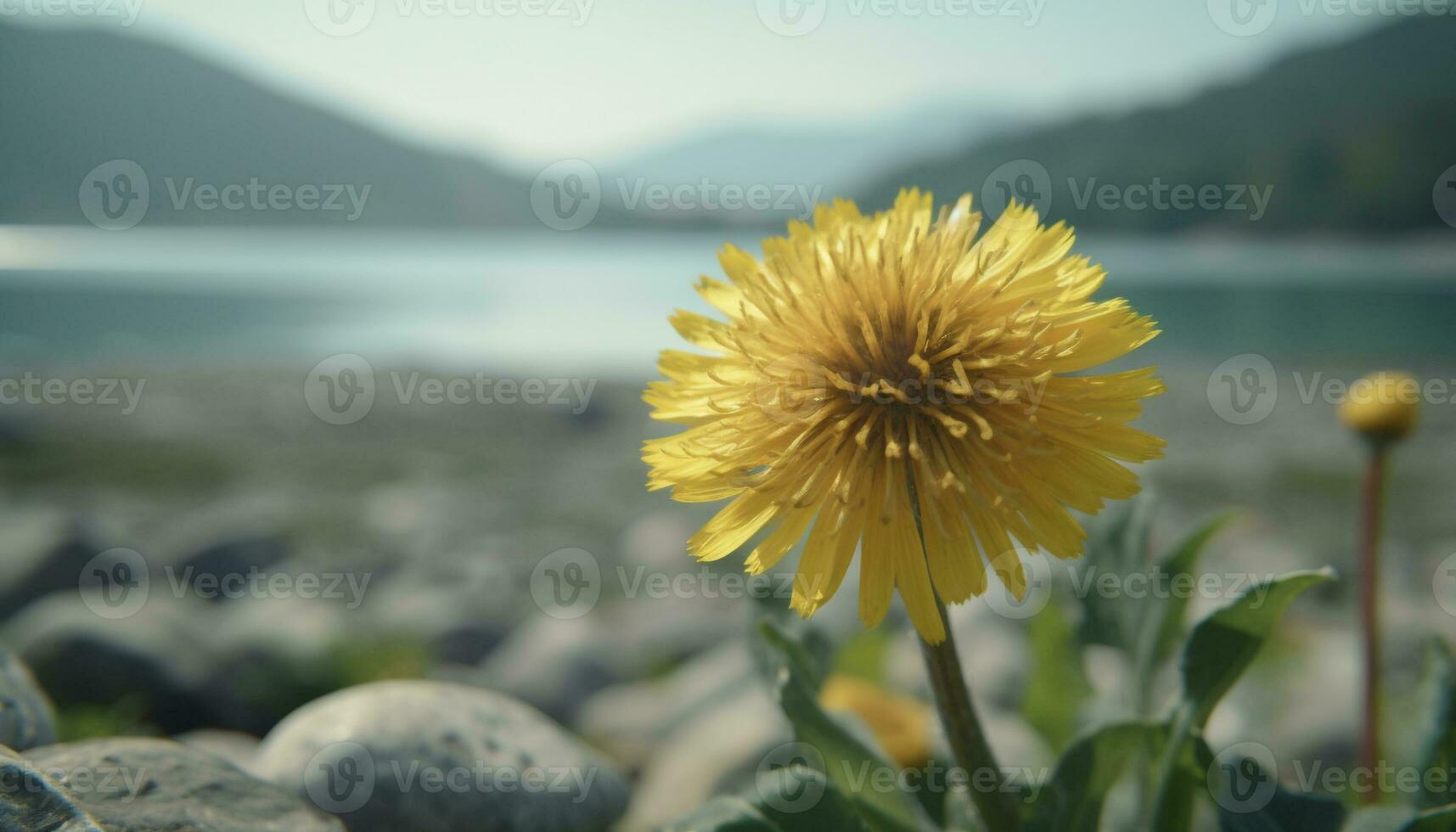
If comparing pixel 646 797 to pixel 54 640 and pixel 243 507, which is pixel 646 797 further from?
pixel 243 507

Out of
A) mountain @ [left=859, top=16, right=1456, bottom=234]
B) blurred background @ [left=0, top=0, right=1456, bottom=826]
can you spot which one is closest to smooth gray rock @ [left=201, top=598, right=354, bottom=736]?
blurred background @ [left=0, top=0, right=1456, bottom=826]

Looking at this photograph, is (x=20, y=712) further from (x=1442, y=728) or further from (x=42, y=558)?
(x=42, y=558)

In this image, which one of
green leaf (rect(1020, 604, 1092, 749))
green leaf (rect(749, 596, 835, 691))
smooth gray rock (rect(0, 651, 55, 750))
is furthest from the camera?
green leaf (rect(1020, 604, 1092, 749))

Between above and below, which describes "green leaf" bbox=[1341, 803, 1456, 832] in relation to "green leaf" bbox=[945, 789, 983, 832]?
above

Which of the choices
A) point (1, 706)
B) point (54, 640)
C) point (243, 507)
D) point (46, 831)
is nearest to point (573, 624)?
point (54, 640)

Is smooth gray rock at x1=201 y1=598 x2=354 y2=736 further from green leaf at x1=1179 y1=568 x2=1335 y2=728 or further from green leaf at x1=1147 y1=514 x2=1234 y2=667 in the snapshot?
green leaf at x1=1179 y1=568 x2=1335 y2=728

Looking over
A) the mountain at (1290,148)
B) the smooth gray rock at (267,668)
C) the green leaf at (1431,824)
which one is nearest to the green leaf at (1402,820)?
the green leaf at (1431,824)

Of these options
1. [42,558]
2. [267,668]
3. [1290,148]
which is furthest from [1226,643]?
[1290,148]

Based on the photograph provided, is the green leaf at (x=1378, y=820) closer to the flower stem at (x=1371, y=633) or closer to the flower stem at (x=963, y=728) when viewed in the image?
the flower stem at (x=1371, y=633)
